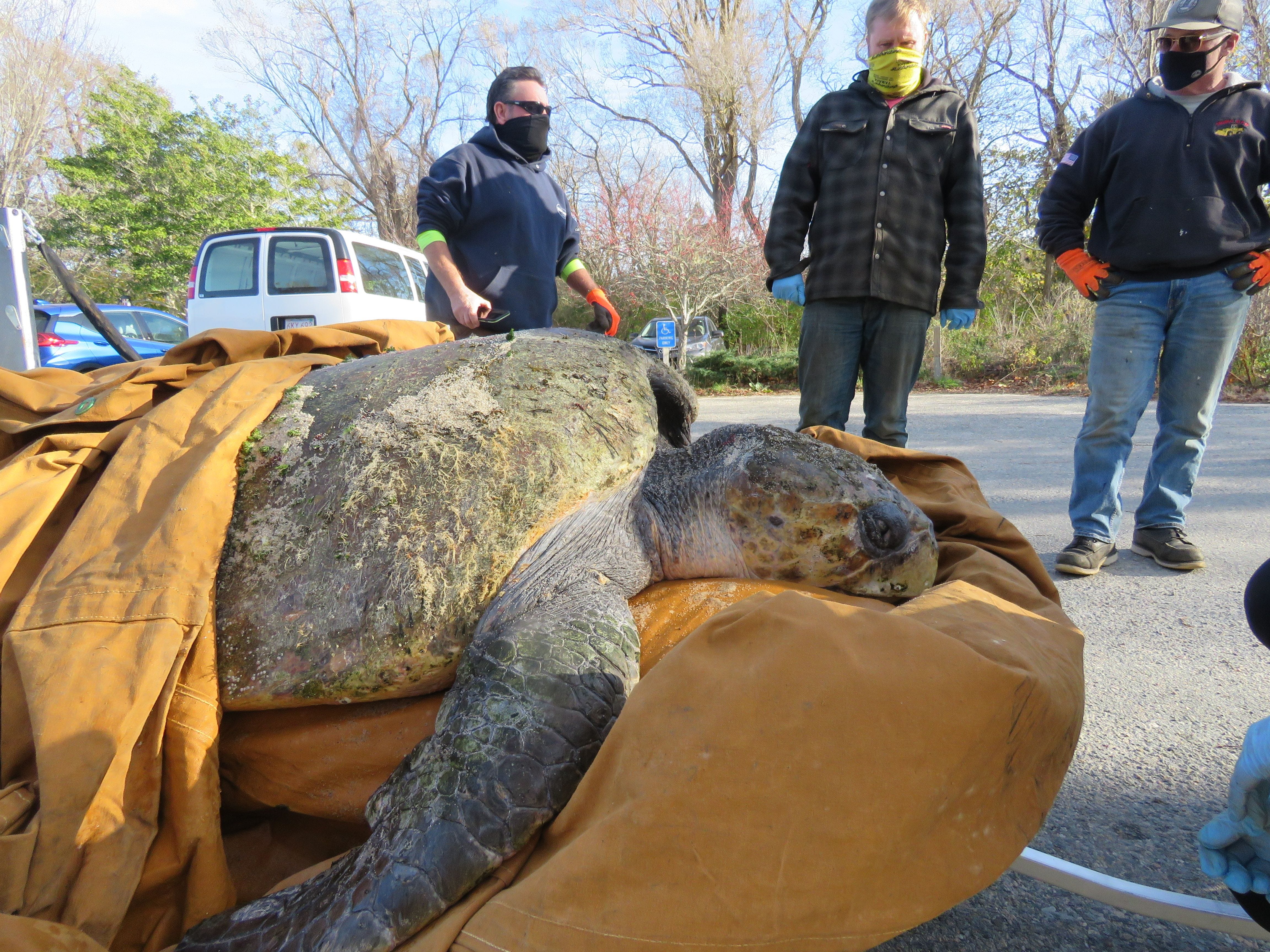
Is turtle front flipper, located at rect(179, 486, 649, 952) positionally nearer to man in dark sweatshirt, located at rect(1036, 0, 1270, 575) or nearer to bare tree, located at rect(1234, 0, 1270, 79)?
man in dark sweatshirt, located at rect(1036, 0, 1270, 575)

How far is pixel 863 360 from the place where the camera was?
138 inches

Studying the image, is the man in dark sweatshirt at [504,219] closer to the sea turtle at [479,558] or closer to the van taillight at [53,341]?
the sea turtle at [479,558]

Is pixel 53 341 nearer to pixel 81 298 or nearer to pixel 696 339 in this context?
pixel 81 298

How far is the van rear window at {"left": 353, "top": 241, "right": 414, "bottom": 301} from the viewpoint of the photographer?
895cm

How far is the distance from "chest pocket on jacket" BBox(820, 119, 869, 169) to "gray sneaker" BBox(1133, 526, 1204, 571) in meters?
2.21

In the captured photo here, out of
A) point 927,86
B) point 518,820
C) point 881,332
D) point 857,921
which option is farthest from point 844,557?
point 927,86

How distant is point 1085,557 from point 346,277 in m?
8.22

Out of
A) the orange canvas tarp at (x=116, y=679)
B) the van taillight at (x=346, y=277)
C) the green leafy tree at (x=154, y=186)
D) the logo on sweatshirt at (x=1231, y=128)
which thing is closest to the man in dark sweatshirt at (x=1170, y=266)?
the logo on sweatshirt at (x=1231, y=128)

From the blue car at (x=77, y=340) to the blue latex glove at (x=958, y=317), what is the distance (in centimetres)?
864

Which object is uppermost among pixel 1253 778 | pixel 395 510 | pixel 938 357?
pixel 938 357

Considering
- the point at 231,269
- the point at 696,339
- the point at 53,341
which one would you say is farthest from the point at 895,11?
the point at 696,339

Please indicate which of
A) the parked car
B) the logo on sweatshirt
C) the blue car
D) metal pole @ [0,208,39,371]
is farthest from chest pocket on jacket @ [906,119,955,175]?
the parked car

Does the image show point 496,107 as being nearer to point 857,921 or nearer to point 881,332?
point 881,332

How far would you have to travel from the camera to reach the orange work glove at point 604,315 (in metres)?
3.10
